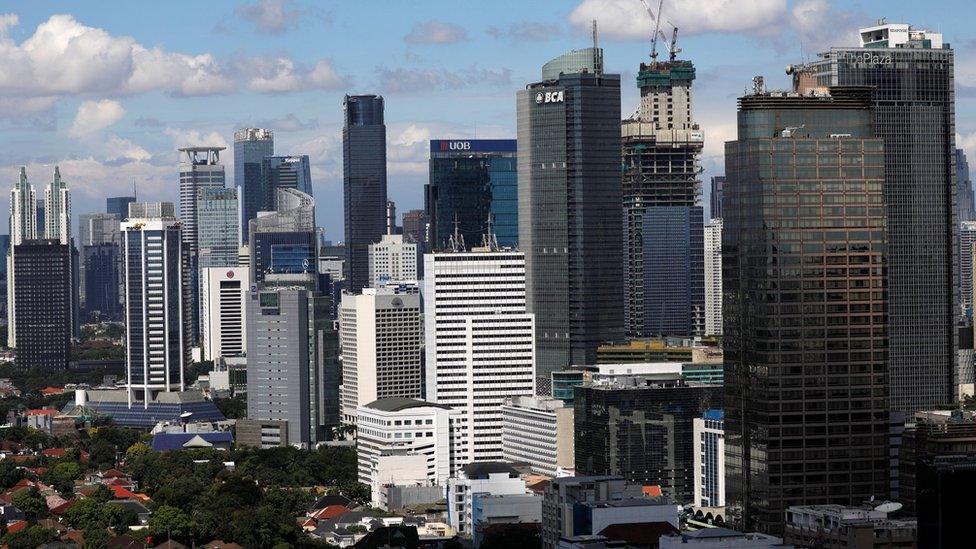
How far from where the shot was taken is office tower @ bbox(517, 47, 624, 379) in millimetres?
138875

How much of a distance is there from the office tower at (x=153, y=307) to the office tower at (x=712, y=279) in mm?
45277

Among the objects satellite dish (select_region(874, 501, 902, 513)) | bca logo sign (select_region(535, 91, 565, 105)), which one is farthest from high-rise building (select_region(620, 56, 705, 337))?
satellite dish (select_region(874, 501, 902, 513))

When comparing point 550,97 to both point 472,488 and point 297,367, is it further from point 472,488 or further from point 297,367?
point 472,488

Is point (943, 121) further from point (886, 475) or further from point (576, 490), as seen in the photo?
point (576, 490)

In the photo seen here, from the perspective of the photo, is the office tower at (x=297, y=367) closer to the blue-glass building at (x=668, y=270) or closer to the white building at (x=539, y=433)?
the white building at (x=539, y=433)

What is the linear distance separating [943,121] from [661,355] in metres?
29.0

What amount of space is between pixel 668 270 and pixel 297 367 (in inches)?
1577

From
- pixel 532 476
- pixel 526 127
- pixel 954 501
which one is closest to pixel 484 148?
pixel 526 127

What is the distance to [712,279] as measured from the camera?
611ft

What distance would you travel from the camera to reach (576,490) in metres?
78.1

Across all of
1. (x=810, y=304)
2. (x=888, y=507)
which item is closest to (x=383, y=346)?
(x=810, y=304)

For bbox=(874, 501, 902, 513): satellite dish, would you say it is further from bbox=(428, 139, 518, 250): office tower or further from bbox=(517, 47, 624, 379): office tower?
bbox=(428, 139, 518, 250): office tower

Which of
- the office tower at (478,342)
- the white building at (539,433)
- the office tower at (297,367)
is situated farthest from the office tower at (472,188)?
the white building at (539,433)

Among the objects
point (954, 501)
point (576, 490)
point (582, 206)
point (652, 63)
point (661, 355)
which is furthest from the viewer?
point (652, 63)
